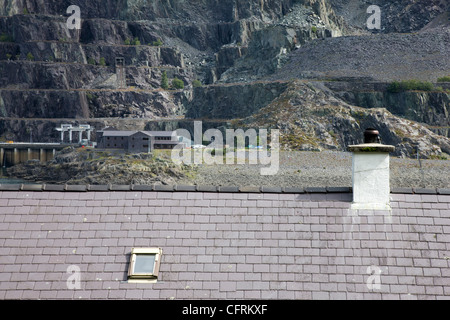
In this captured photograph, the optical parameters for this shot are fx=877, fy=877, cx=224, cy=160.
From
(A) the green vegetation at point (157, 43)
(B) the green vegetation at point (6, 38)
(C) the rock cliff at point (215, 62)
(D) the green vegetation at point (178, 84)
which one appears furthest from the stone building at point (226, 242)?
(B) the green vegetation at point (6, 38)

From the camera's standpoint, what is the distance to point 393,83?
398 feet

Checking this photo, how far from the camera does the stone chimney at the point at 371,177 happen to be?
14.0m

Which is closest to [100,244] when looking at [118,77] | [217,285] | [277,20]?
[217,285]

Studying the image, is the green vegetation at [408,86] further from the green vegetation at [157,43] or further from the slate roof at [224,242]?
the slate roof at [224,242]

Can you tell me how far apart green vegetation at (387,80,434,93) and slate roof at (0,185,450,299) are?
108699 millimetres

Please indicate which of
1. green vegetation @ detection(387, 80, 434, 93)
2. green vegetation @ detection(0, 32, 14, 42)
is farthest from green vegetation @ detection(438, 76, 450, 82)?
green vegetation @ detection(0, 32, 14, 42)

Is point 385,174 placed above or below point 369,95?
below

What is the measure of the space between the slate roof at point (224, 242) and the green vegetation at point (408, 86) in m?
109

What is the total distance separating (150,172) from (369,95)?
A: 44.5m

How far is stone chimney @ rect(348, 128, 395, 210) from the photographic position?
45.9 feet

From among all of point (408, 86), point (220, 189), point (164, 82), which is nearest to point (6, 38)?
point (164, 82)

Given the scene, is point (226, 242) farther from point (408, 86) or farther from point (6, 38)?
point (6, 38)

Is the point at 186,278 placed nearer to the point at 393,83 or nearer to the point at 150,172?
→ the point at 150,172

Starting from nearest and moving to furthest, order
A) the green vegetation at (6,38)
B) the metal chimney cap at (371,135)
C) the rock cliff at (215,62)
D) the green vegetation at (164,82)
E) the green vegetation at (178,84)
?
1. the metal chimney cap at (371,135)
2. the rock cliff at (215,62)
3. the green vegetation at (164,82)
4. the green vegetation at (178,84)
5. the green vegetation at (6,38)
